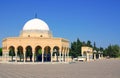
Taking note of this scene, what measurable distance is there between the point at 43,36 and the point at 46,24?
3.05 metres

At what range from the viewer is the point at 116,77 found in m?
14.0

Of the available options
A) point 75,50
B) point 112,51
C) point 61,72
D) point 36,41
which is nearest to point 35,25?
point 36,41

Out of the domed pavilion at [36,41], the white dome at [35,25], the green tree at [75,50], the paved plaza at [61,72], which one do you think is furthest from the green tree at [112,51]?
the paved plaza at [61,72]

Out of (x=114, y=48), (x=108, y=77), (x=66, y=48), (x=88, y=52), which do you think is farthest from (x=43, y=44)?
(x=114, y=48)

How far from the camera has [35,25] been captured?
42938mm

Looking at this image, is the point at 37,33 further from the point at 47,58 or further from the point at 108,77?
the point at 108,77

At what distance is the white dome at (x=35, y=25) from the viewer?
42.8 m

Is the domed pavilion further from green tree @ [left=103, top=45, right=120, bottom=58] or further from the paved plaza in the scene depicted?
green tree @ [left=103, top=45, right=120, bottom=58]

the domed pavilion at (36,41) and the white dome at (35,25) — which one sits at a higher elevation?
the white dome at (35,25)

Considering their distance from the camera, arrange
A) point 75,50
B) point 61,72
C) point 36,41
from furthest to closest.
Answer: point 75,50 < point 36,41 < point 61,72

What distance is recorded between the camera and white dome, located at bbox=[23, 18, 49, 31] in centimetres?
4279

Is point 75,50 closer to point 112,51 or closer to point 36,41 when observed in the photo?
point 36,41

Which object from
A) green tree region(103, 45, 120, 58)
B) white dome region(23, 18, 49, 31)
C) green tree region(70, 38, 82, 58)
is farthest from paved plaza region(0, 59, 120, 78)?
green tree region(103, 45, 120, 58)

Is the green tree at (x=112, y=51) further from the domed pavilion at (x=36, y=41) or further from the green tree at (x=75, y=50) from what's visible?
the domed pavilion at (x=36, y=41)
